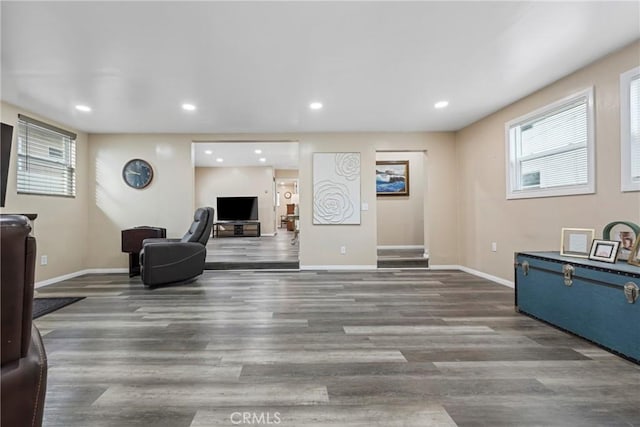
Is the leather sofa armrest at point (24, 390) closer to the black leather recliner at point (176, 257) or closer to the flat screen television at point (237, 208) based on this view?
the black leather recliner at point (176, 257)

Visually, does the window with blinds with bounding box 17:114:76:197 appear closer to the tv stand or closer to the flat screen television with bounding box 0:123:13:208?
the flat screen television with bounding box 0:123:13:208

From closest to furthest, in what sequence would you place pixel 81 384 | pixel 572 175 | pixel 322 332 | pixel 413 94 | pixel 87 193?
1. pixel 81 384
2. pixel 322 332
3. pixel 572 175
4. pixel 413 94
5. pixel 87 193

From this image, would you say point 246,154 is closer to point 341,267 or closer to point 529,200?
point 341,267

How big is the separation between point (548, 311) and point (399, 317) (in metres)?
1.24

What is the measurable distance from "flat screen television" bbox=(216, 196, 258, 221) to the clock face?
564 centimetres

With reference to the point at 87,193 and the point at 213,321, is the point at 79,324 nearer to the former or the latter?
the point at 213,321

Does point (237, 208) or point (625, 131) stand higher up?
point (625, 131)

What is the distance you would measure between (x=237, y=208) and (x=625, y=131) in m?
9.93

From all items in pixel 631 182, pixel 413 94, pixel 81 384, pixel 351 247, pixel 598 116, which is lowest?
pixel 81 384

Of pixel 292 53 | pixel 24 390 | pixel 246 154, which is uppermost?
pixel 246 154

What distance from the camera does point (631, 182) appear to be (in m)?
2.45

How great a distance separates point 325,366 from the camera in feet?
6.24

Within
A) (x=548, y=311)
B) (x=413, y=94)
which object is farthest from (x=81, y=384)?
(x=413, y=94)

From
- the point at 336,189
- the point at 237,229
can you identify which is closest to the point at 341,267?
the point at 336,189
